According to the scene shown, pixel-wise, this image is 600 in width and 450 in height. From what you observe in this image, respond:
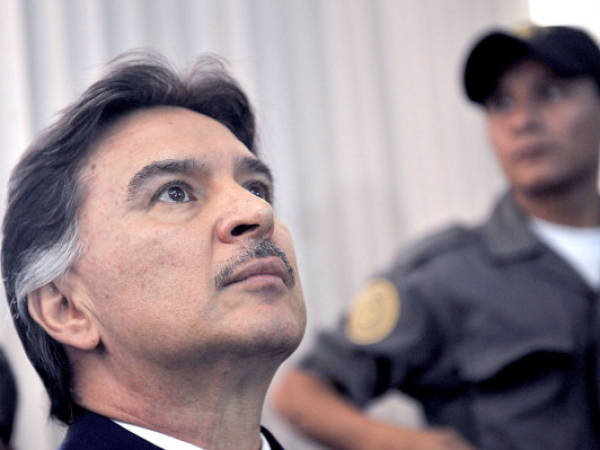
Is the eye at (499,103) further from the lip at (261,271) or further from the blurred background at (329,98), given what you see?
the lip at (261,271)

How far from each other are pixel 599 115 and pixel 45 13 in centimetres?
122

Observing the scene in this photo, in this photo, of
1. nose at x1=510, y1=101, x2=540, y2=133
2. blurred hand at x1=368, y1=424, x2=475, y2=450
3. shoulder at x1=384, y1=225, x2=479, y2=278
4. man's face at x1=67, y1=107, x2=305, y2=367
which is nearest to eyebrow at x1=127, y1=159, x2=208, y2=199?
man's face at x1=67, y1=107, x2=305, y2=367

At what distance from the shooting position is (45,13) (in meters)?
1.20

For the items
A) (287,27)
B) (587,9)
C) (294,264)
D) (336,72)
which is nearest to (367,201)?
(336,72)

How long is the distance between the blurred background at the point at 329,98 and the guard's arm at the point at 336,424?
21cm

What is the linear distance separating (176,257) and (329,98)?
1275 mm

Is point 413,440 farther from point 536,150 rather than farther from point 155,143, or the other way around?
point 155,143

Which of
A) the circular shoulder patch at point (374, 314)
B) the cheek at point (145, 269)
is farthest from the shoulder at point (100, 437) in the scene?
the circular shoulder patch at point (374, 314)

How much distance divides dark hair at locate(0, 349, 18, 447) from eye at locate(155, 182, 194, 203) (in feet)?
1.04

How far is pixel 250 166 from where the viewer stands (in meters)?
1.03

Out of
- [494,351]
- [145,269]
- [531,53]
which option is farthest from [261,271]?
[531,53]

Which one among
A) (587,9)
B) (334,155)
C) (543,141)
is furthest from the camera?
(587,9)

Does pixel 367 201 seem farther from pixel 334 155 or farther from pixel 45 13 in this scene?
pixel 45 13

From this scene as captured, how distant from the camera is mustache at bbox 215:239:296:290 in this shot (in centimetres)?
90
